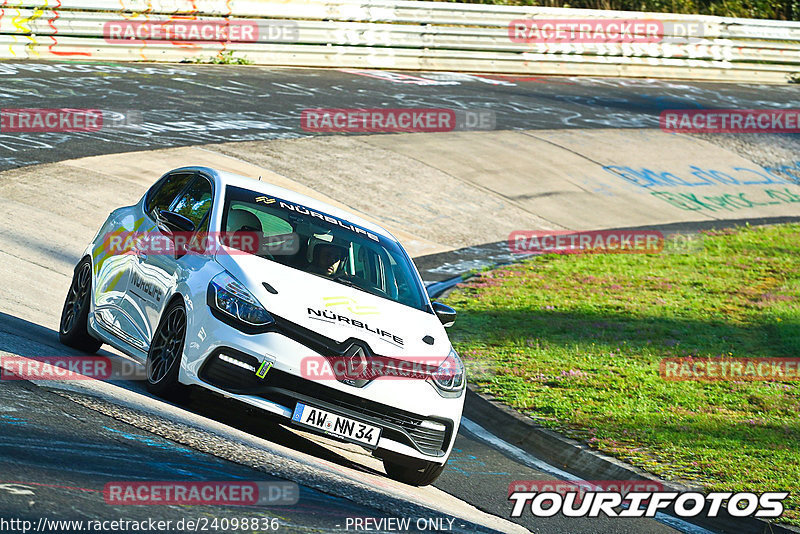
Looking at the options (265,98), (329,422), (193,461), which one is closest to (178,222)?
(329,422)

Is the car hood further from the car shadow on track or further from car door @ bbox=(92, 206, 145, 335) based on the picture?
car door @ bbox=(92, 206, 145, 335)

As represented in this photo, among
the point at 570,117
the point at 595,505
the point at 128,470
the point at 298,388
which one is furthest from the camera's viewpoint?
the point at 570,117

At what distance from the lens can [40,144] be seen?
16.5 m

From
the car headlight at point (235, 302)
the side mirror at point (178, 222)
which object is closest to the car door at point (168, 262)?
the side mirror at point (178, 222)

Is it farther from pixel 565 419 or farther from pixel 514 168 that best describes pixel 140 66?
pixel 565 419

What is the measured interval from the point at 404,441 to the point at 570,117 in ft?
61.9

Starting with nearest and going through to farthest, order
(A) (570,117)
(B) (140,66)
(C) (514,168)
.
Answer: (C) (514,168) → (B) (140,66) → (A) (570,117)

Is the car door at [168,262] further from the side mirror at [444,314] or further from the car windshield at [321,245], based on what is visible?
the side mirror at [444,314]

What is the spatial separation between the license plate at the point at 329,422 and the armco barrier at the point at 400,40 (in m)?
17.4

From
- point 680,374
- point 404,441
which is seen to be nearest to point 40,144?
point 680,374

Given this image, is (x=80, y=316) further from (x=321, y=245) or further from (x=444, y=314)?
(x=444, y=314)

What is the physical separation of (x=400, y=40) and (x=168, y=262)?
20325 mm

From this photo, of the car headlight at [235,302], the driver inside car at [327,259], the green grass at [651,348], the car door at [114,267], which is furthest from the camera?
the green grass at [651,348]

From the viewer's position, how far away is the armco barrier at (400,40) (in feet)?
73.7
